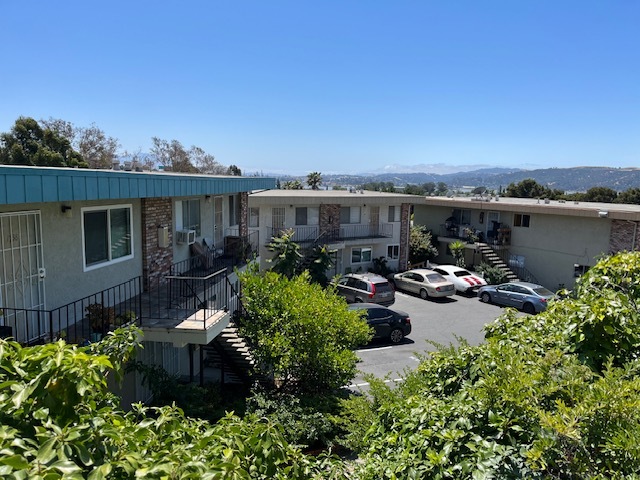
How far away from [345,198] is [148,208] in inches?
704

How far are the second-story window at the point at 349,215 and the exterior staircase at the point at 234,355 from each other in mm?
17323

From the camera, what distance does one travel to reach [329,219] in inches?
1184

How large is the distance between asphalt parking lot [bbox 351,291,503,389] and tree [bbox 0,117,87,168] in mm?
30510

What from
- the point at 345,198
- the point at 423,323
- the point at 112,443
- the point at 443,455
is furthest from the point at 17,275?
the point at 345,198

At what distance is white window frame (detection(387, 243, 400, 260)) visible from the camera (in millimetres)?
32531

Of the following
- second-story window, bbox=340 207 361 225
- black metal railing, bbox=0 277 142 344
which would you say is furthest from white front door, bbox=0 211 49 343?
second-story window, bbox=340 207 361 225

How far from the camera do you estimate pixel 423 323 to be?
23250 millimetres

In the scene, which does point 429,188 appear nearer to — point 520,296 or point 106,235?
point 520,296

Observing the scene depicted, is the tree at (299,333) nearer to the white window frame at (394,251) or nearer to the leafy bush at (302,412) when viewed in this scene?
the leafy bush at (302,412)

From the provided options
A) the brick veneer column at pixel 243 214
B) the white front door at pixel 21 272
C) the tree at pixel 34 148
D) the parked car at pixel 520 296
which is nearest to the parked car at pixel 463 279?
the parked car at pixel 520 296

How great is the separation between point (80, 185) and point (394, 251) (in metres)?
26.1

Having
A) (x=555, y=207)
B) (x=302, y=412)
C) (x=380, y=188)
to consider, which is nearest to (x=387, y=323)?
(x=302, y=412)

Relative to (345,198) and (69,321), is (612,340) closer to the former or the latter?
(69,321)

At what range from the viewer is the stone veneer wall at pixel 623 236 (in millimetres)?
25672
